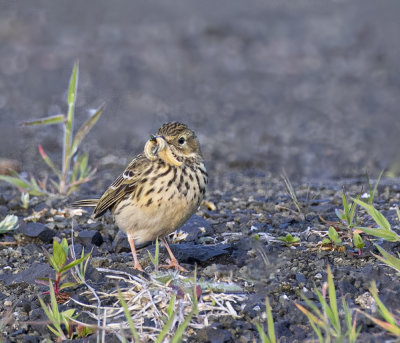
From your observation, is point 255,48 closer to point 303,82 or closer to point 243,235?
point 303,82

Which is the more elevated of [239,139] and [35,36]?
[35,36]

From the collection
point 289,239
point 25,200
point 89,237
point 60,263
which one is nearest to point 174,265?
point 289,239

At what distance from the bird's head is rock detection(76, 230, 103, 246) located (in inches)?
33.9

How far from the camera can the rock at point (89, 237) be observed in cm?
618

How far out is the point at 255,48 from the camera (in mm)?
16547

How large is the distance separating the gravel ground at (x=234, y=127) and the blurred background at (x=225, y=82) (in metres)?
0.05

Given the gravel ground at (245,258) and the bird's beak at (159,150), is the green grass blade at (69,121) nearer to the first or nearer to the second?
the gravel ground at (245,258)

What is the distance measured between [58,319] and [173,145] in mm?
1939

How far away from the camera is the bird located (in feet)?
18.5

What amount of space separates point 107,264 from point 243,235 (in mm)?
1119

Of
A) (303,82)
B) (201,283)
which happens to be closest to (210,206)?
(201,283)

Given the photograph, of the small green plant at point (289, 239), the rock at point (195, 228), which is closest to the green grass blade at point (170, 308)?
the small green plant at point (289, 239)

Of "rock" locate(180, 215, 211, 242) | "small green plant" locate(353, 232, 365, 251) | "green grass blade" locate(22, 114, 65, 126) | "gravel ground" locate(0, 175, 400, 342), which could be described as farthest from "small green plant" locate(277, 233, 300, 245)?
"green grass blade" locate(22, 114, 65, 126)

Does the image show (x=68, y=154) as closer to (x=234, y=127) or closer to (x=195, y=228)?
(x=195, y=228)
